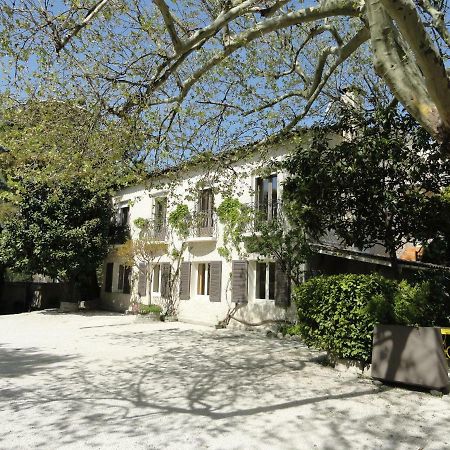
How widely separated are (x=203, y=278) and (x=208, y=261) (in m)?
1.22

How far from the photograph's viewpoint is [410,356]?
23.2ft

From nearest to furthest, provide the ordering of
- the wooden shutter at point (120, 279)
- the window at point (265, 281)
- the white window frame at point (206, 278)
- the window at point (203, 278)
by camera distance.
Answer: the window at point (265, 281) < the white window frame at point (206, 278) < the window at point (203, 278) < the wooden shutter at point (120, 279)

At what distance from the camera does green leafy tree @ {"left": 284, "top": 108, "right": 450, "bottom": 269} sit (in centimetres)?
1030

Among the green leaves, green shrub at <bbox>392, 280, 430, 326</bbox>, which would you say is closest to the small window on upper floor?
the green leaves

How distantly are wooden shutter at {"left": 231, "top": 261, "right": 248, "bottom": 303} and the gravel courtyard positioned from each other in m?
5.10

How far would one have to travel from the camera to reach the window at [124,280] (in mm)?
22566

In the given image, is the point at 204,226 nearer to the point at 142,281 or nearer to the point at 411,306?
the point at 142,281

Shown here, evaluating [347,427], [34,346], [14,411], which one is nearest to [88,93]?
[14,411]

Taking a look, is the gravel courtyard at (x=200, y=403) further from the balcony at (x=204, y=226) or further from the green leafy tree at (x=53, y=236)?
the green leafy tree at (x=53, y=236)

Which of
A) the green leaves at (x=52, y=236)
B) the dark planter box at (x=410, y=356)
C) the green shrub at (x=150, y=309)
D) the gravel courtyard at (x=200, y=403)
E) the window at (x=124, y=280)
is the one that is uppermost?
the green leaves at (x=52, y=236)

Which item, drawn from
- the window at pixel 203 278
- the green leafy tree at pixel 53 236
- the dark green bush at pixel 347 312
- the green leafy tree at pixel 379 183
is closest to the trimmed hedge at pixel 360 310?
the dark green bush at pixel 347 312

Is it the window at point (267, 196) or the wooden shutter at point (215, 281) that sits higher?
the window at point (267, 196)

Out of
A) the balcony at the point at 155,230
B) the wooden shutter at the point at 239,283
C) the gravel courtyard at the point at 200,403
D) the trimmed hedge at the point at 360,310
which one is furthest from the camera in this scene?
the balcony at the point at 155,230

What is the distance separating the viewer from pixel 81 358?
9859 millimetres
